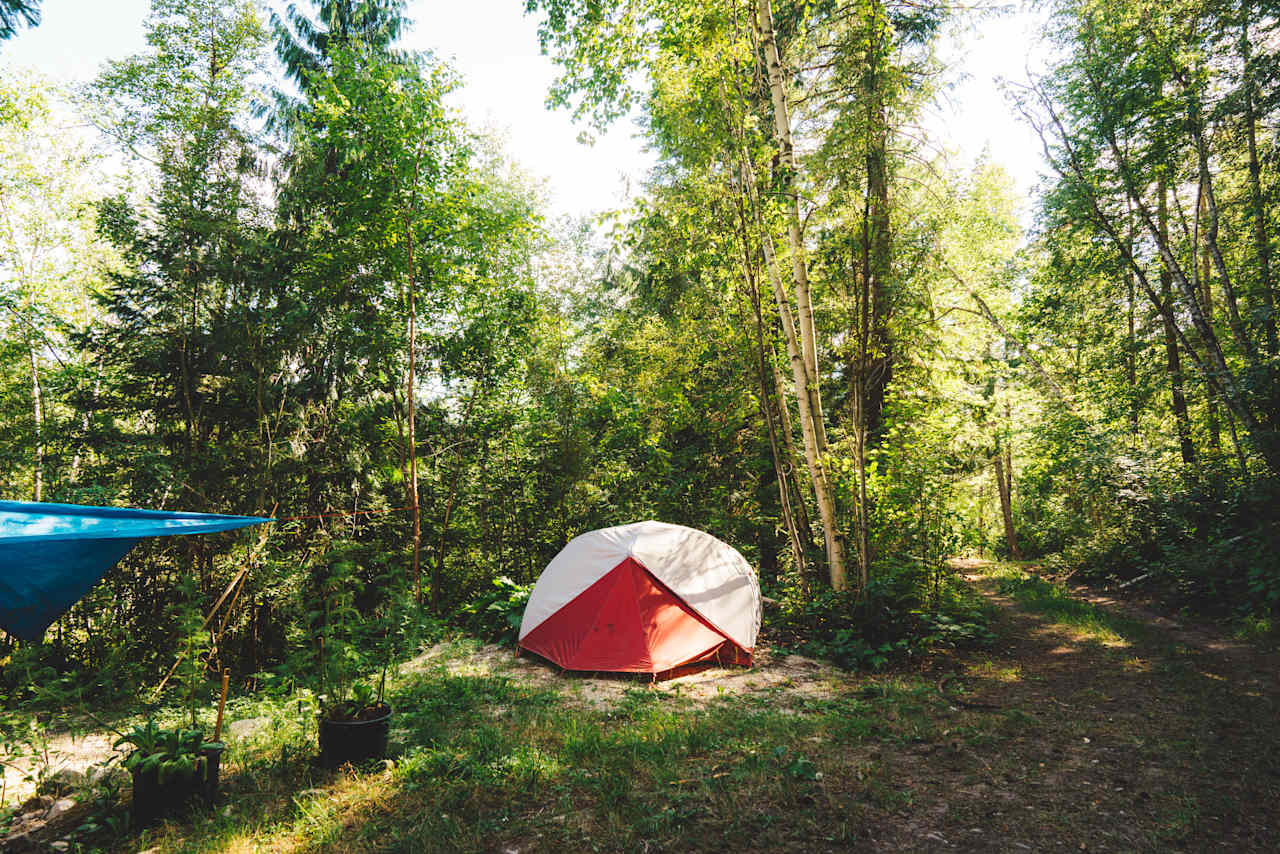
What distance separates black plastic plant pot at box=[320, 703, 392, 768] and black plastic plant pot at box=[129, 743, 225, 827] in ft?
2.07

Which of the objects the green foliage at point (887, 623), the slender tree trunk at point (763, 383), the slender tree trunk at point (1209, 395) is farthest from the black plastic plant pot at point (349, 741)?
the slender tree trunk at point (1209, 395)

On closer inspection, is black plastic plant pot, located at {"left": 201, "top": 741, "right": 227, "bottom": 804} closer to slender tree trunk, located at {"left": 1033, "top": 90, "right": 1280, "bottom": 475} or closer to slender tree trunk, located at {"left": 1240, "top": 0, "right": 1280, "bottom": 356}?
slender tree trunk, located at {"left": 1033, "top": 90, "right": 1280, "bottom": 475}

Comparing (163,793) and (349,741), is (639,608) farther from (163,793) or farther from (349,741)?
(163,793)

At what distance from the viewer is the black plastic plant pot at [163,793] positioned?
10.6ft

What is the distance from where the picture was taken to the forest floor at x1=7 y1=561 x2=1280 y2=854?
9.61ft

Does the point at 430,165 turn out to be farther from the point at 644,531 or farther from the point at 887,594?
the point at 887,594

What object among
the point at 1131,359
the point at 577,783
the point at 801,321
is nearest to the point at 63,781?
the point at 577,783

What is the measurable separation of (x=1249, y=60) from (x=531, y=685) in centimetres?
1122

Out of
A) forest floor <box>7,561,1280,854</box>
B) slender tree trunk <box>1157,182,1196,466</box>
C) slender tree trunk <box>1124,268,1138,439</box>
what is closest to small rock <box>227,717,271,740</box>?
forest floor <box>7,561,1280,854</box>

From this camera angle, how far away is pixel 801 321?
6918 mm

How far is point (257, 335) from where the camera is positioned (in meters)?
7.64

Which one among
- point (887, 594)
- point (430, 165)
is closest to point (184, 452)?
point (430, 165)

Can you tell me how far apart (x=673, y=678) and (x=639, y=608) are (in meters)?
0.79

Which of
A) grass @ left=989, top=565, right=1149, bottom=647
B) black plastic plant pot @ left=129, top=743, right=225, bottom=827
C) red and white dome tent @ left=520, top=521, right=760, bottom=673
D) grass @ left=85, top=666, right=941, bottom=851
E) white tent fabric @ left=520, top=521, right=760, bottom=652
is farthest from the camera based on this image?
grass @ left=989, top=565, right=1149, bottom=647
